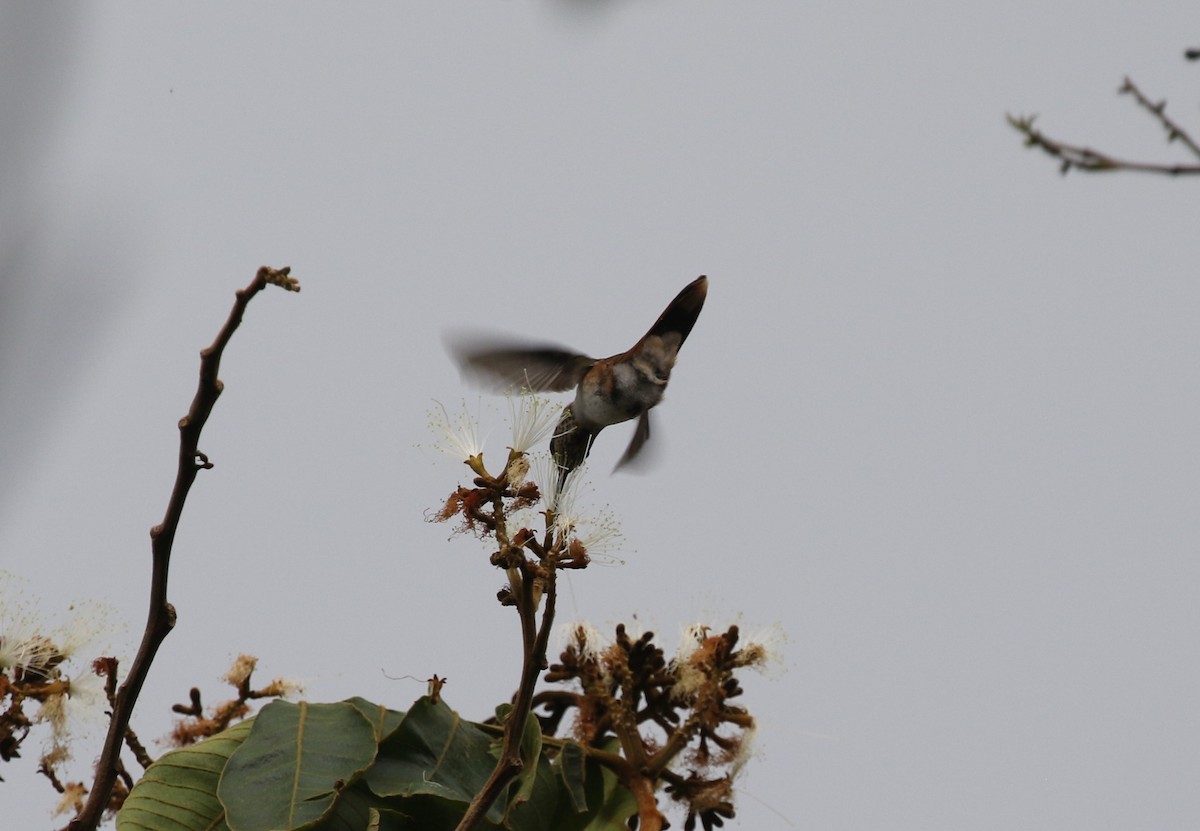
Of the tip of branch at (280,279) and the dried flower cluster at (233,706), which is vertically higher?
the tip of branch at (280,279)

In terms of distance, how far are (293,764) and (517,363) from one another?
1.07 metres

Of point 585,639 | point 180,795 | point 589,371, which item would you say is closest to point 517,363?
point 589,371

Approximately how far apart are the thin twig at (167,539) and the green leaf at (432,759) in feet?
1.34

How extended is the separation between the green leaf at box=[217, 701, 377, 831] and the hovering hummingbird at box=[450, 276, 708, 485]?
2.20 ft

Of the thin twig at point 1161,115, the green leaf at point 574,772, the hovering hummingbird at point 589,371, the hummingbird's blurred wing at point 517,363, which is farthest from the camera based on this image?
the hummingbird's blurred wing at point 517,363

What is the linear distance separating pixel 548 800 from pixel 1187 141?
149cm

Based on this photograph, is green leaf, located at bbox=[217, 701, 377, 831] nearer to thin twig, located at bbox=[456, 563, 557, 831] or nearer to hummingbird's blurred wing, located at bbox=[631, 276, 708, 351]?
thin twig, located at bbox=[456, 563, 557, 831]

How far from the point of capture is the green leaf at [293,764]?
2.01 metres

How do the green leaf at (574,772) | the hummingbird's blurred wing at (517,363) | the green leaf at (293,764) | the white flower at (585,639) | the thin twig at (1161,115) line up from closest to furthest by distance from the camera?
1. the thin twig at (1161,115)
2. the green leaf at (293,764)
3. the green leaf at (574,772)
4. the white flower at (585,639)
5. the hummingbird's blurred wing at (517,363)

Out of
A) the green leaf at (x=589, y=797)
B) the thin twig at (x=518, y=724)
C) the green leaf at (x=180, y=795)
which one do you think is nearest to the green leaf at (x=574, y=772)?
the green leaf at (x=589, y=797)

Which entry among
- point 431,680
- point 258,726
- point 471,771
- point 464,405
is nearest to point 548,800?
point 471,771

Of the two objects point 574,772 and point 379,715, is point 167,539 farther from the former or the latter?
point 574,772

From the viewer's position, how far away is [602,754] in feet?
7.63

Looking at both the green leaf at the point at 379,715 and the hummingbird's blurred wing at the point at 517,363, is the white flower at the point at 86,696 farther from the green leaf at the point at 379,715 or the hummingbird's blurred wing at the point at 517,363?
the hummingbird's blurred wing at the point at 517,363
